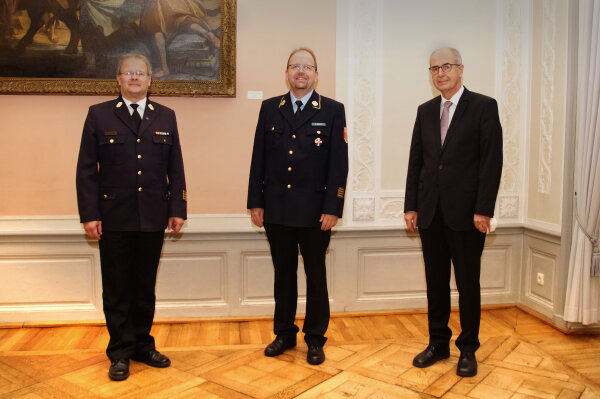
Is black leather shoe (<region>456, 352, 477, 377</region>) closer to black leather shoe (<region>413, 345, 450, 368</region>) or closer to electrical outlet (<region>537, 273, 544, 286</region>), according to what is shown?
black leather shoe (<region>413, 345, 450, 368</region>)

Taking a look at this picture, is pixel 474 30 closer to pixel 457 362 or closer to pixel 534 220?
pixel 534 220

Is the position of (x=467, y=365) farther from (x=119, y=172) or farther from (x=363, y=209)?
(x=119, y=172)

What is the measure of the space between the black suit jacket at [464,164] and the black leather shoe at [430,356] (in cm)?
70

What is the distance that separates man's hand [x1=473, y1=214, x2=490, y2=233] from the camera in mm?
2615

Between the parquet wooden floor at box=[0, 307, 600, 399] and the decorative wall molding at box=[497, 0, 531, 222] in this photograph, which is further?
the decorative wall molding at box=[497, 0, 531, 222]

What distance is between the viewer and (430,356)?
288 centimetres

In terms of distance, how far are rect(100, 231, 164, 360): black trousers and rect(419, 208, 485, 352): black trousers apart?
1.49m

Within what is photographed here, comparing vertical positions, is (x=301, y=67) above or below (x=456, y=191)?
above

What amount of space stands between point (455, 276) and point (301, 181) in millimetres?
970

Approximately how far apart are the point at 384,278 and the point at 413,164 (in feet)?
4.13

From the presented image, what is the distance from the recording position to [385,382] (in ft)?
8.74

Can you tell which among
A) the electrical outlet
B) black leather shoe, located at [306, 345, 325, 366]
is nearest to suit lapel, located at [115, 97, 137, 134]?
black leather shoe, located at [306, 345, 325, 366]

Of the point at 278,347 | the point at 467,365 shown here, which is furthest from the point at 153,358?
the point at 467,365

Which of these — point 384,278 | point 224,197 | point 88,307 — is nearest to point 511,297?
point 384,278
